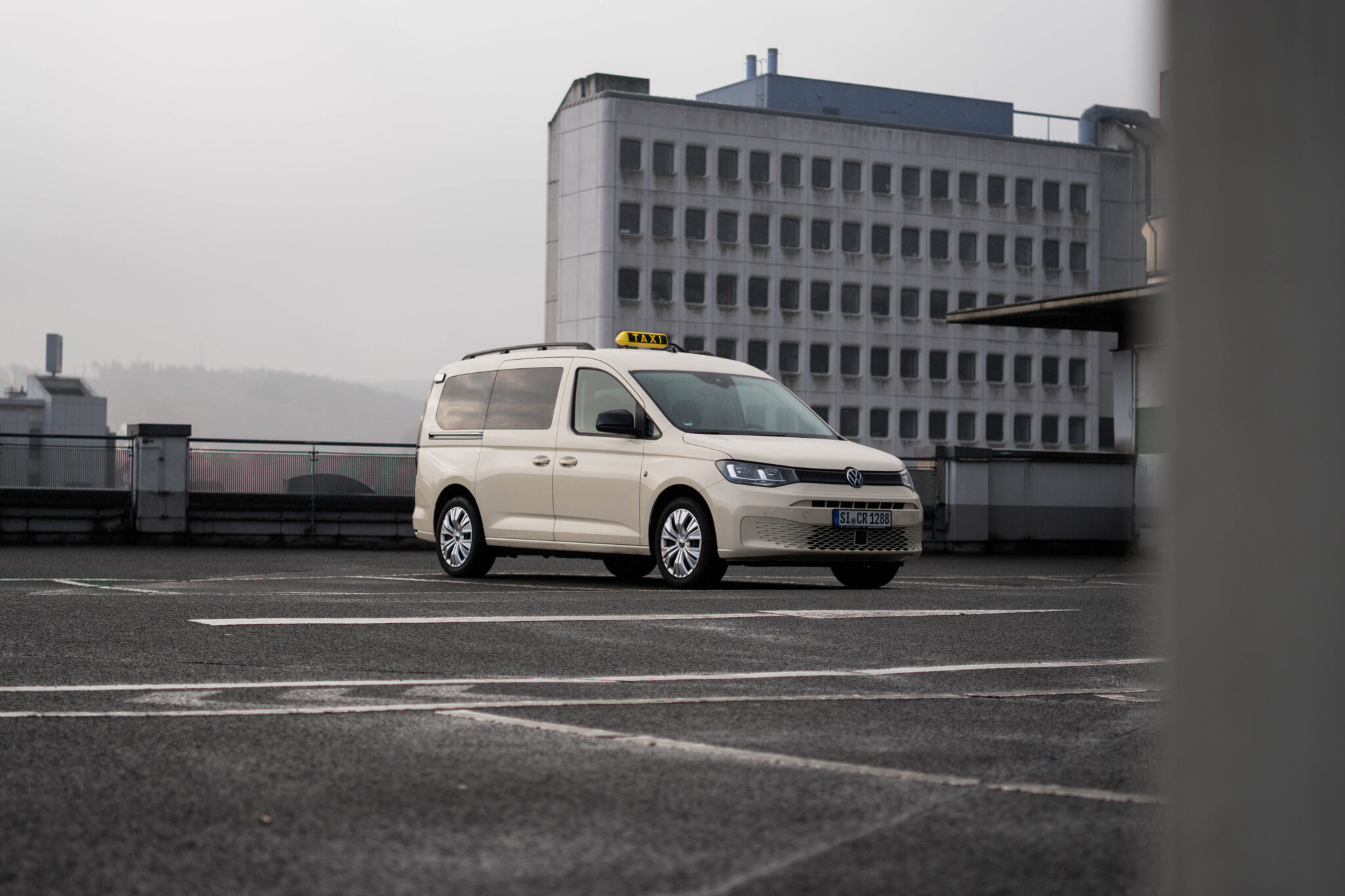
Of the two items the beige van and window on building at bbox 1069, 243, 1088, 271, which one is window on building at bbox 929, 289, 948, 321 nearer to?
window on building at bbox 1069, 243, 1088, 271

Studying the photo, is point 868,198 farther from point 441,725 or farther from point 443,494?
point 441,725

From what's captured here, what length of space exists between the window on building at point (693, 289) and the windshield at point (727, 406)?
233ft

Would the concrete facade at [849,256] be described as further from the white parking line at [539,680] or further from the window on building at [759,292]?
the white parking line at [539,680]

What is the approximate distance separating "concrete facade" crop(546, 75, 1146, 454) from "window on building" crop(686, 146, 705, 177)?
200 millimetres

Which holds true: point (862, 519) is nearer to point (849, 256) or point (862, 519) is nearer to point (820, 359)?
point (820, 359)

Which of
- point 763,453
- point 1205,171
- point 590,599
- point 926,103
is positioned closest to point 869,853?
point 1205,171

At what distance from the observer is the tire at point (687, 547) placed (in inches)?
476

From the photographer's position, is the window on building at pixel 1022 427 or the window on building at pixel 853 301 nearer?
the window on building at pixel 853 301

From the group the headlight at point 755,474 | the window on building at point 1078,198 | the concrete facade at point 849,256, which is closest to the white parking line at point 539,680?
the headlight at point 755,474

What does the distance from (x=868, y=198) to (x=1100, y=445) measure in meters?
22.3

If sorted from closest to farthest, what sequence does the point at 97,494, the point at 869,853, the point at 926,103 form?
the point at 869,853
the point at 97,494
the point at 926,103

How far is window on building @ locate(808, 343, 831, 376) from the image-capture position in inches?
3474

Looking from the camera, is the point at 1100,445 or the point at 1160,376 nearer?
the point at 1160,376

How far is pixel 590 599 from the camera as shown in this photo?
1067 cm
